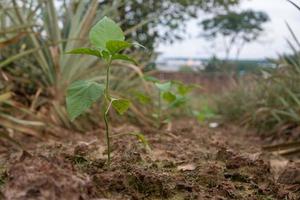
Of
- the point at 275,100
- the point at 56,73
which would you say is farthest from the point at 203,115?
the point at 56,73

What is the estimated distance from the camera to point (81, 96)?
1.01 m

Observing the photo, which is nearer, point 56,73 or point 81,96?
point 81,96

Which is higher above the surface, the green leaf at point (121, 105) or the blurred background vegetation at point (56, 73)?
the green leaf at point (121, 105)

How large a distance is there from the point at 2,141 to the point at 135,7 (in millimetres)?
2555

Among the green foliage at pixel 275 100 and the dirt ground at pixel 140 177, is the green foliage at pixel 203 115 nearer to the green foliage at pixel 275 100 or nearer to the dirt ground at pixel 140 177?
the green foliage at pixel 275 100

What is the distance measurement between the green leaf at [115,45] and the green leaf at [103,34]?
0.09 feet

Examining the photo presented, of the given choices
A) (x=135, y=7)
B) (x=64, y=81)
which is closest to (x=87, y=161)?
(x=64, y=81)

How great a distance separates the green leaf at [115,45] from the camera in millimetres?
953

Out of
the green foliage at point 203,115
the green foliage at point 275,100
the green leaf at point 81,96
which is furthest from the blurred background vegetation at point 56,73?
the green leaf at point 81,96

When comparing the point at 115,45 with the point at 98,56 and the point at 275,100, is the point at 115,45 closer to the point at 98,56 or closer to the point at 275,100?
the point at 98,56

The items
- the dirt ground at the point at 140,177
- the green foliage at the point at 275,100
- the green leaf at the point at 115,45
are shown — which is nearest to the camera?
the dirt ground at the point at 140,177

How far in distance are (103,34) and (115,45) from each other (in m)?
0.05

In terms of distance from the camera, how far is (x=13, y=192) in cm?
66

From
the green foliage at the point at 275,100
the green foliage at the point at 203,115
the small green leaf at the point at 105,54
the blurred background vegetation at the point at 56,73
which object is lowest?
the green foliage at the point at 203,115
